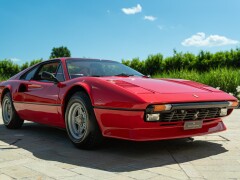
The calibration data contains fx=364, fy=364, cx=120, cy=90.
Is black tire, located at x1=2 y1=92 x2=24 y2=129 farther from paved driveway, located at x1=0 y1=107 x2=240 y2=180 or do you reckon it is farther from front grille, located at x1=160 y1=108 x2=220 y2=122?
front grille, located at x1=160 y1=108 x2=220 y2=122

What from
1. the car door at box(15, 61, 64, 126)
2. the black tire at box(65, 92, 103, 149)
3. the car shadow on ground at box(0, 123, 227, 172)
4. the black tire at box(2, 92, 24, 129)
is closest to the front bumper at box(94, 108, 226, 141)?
the black tire at box(65, 92, 103, 149)

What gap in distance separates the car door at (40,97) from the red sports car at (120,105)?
1cm

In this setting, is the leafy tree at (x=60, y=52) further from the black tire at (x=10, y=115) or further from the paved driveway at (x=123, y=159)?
the paved driveway at (x=123, y=159)

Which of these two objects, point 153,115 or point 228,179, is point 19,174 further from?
point 228,179

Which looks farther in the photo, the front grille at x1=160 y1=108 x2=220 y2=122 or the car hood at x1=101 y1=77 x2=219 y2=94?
the car hood at x1=101 y1=77 x2=219 y2=94

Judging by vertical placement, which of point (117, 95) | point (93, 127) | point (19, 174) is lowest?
point (19, 174)

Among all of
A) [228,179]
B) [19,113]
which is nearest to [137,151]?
[228,179]

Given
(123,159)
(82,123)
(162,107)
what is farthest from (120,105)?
(82,123)

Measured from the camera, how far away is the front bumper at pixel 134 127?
3.65m

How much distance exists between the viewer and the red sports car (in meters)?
3.67

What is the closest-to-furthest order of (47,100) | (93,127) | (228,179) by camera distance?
1. (228,179)
2. (93,127)
3. (47,100)

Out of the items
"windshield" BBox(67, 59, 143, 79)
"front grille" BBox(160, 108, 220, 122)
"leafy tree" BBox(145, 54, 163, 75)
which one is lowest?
"front grille" BBox(160, 108, 220, 122)

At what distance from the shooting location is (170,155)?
3.88m

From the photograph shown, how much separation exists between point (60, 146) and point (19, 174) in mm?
1303
